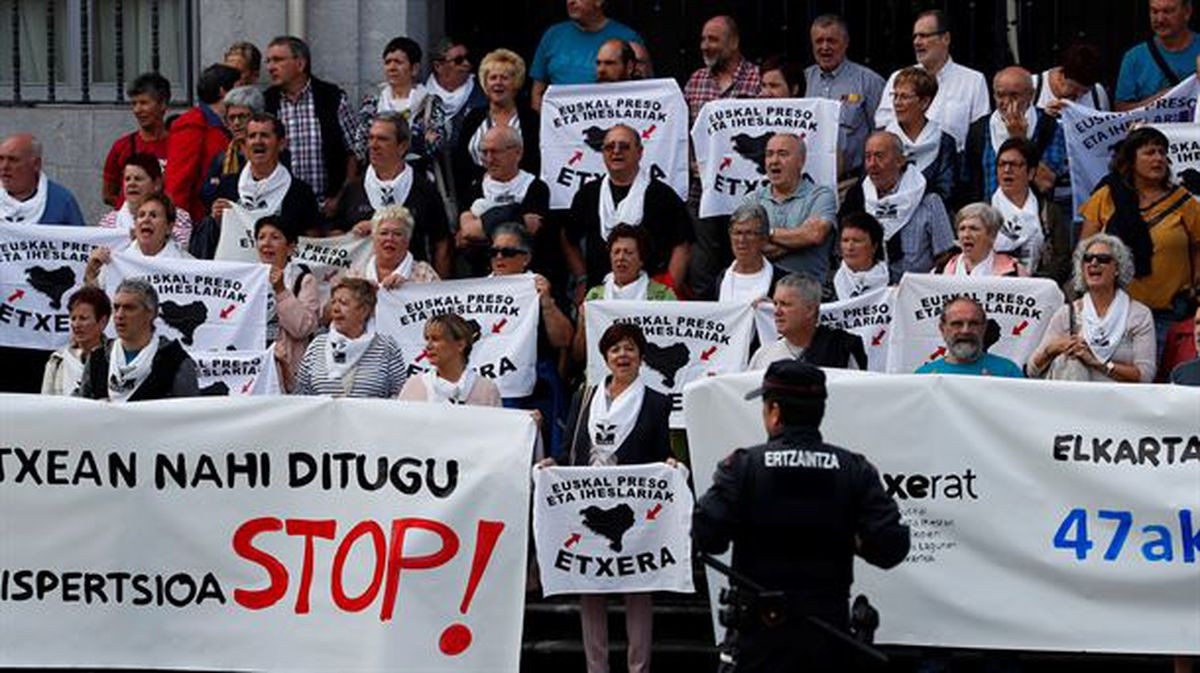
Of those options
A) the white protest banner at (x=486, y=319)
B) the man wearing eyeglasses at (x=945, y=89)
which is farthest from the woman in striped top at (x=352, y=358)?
the man wearing eyeglasses at (x=945, y=89)

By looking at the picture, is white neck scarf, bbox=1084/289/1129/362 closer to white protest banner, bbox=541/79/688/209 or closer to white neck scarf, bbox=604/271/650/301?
white neck scarf, bbox=604/271/650/301

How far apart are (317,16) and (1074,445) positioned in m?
7.04

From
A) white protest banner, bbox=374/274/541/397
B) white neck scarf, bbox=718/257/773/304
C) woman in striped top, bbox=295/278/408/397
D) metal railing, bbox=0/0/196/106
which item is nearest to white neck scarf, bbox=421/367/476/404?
woman in striped top, bbox=295/278/408/397

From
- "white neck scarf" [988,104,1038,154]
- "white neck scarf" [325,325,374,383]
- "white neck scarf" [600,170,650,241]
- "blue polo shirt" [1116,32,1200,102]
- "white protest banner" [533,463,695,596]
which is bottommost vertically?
"white protest banner" [533,463,695,596]

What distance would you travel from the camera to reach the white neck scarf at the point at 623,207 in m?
16.5

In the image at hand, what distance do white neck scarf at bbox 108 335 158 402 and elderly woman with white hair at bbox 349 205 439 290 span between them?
1.63 meters

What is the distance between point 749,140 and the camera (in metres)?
17.0

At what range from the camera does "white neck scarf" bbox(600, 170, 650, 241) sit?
650 inches

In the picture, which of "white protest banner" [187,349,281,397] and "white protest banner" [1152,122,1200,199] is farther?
"white protest banner" [1152,122,1200,199]

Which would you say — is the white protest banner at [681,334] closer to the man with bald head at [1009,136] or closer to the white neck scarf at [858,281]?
the white neck scarf at [858,281]

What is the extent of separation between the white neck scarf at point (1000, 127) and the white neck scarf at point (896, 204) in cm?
61

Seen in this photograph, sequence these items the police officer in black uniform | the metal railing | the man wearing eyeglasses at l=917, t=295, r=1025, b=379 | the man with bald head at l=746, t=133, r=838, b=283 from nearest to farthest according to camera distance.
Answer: the police officer in black uniform
the man wearing eyeglasses at l=917, t=295, r=1025, b=379
the man with bald head at l=746, t=133, r=838, b=283
the metal railing

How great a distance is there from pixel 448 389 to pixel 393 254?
1.65m

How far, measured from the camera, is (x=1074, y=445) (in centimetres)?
1391
